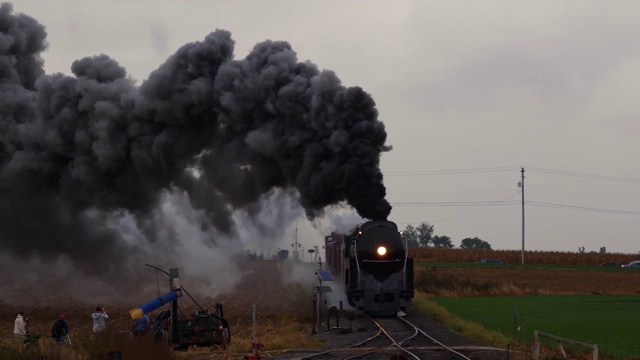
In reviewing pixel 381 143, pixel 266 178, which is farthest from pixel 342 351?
pixel 266 178

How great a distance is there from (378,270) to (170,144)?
480 inches

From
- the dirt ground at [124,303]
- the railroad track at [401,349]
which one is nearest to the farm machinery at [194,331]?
the dirt ground at [124,303]

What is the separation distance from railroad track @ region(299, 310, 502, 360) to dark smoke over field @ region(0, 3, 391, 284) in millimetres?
5826

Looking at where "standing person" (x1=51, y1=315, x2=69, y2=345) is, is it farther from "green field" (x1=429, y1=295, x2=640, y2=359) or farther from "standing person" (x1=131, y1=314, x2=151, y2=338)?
"green field" (x1=429, y1=295, x2=640, y2=359)

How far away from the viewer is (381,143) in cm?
3431

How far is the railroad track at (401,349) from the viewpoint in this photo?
78.5 ft

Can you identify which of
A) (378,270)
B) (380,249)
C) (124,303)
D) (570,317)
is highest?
(380,249)

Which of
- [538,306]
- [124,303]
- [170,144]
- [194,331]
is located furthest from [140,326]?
[538,306]

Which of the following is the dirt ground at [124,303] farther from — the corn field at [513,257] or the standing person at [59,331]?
the corn field at [513,257]

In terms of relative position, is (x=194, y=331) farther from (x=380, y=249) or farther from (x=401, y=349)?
(x=380, y=249)

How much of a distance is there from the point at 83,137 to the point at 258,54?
31.4 ft

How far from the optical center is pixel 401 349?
995 inches

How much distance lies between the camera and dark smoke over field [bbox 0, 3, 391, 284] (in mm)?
34969

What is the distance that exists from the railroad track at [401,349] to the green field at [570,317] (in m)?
3.10
